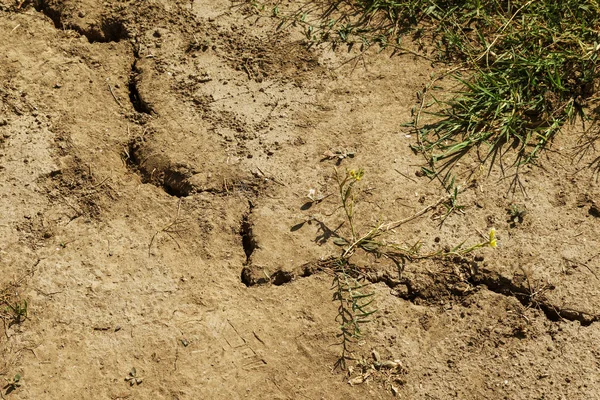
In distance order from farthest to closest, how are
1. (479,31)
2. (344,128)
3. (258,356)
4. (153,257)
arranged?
1. (479,31)
2. (344,128)
3. (153,257)
4. (258,356)

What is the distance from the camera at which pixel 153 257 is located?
3211 mm

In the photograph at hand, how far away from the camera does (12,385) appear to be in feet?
9.58

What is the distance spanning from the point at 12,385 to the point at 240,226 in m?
1.16

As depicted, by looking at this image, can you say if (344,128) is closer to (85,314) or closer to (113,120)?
(113,120)

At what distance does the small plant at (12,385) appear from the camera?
2.91m

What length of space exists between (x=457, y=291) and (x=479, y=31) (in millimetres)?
1507

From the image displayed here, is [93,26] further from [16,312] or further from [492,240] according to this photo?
[492,240]

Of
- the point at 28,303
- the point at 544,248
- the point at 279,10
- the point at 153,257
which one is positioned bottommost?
the point at 28,303

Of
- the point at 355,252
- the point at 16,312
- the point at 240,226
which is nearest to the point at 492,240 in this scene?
the point at 355,252

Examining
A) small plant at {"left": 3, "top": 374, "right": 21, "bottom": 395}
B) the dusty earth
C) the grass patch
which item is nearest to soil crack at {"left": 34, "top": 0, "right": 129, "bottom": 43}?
the dusty earth

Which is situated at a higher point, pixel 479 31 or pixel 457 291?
pixel 479 31

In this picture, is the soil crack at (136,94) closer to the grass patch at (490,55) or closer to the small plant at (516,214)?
the grass patch at (490,55)

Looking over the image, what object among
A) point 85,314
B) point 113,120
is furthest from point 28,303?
point 113,120

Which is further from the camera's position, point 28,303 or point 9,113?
point 9,113
